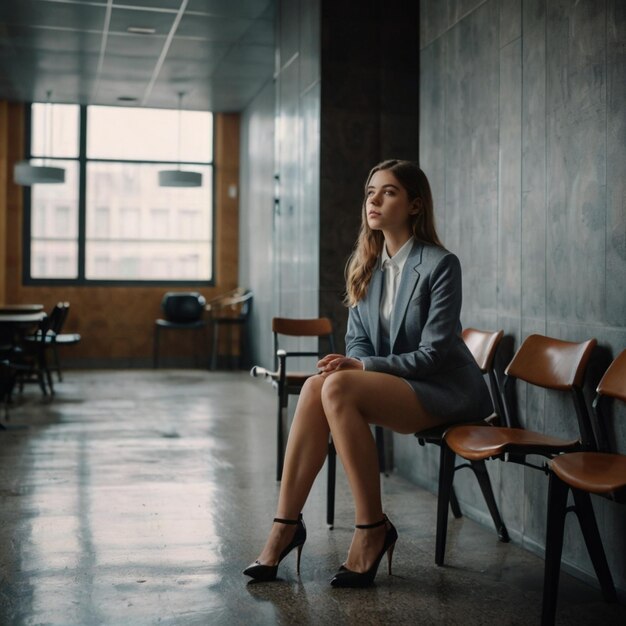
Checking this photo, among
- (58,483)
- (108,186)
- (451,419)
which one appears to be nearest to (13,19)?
(108,186)

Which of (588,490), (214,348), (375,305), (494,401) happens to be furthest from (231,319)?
(588,490)

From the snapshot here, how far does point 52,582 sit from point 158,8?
542 centimetres

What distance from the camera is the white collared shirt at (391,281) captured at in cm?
298

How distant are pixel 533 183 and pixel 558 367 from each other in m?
0.74

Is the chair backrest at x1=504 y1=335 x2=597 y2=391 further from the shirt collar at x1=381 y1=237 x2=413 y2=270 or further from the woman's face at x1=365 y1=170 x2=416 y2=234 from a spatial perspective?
the woman's face at x1=365 y1=170 x2=416 y2=234

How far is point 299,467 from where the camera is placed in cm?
272

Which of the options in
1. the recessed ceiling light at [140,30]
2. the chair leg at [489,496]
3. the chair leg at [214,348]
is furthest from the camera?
the chair leg at [214,348]

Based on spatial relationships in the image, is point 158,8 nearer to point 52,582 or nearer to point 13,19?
point 13,19

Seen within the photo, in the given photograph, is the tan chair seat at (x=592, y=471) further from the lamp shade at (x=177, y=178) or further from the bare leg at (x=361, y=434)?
the lamp shade at (x=177, y=178)

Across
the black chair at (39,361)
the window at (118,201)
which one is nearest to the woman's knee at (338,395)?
the black chair at (39,361)

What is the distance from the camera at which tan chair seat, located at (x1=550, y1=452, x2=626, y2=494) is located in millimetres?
2051

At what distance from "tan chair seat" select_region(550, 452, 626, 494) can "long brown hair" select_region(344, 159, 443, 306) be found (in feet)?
3.10

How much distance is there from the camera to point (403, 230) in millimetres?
3020

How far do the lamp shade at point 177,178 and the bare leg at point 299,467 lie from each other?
24.1 feet
